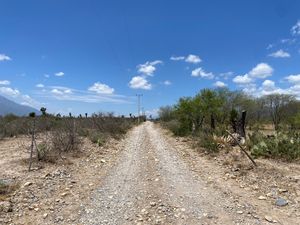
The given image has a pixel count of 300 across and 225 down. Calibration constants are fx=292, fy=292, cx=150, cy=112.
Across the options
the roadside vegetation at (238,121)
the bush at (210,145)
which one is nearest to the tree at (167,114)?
the roadside vegetation at (238,121)

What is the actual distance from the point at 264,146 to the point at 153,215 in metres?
7.04

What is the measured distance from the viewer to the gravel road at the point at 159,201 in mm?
5474

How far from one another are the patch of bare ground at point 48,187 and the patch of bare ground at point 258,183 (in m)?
3.41

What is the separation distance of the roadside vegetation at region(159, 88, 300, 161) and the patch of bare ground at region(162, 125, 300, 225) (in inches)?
36.8

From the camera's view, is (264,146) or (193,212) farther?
(264,146)

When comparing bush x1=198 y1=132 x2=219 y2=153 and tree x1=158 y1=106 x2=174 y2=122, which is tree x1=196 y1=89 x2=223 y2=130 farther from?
tree x1=158 y1=106 x2=174 y2=122

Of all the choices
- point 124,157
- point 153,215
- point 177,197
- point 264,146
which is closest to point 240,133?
point 264,146

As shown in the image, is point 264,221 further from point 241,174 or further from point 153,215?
point 241,174

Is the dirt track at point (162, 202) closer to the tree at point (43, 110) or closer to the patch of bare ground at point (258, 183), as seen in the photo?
the patch of bare ground at point (258, 183)

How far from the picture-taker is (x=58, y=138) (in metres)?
12.7

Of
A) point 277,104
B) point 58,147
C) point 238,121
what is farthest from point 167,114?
point 58,147

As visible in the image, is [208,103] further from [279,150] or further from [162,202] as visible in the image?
[162,202]

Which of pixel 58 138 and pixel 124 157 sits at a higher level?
pixel 58 138

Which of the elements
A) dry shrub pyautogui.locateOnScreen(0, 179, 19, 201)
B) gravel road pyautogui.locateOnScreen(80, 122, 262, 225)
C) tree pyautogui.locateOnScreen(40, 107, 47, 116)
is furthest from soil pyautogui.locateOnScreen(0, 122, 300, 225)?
tree pyautogui.locateOnScreen(40, 107, 47, 116)
